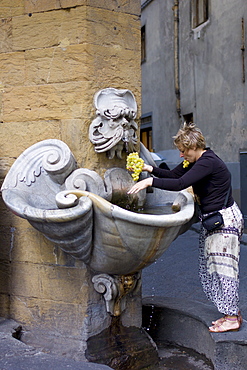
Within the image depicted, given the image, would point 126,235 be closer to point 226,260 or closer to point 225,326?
point 226,260

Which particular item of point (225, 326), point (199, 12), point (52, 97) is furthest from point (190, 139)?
point (199, 12)

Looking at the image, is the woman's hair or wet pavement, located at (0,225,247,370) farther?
the woman's hair

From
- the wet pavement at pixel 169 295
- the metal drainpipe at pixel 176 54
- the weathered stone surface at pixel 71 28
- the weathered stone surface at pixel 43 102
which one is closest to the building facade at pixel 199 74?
the metal drainpipe at pixel 176 54

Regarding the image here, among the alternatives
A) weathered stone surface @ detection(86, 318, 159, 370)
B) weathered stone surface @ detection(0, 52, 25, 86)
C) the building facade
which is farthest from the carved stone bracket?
the building facade

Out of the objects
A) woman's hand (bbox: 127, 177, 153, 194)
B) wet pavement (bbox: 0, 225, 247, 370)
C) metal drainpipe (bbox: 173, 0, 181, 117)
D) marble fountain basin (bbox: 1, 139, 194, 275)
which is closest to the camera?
wet pavement (bbox: 0, 225, 247, 370)

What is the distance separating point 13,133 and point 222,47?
Answer: 869 cm

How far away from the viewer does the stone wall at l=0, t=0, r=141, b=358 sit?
9.59 feet

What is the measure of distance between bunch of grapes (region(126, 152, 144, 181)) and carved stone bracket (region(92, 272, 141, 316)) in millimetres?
570

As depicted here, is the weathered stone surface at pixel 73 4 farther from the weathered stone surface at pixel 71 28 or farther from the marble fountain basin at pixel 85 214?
the marble fountain basin at pixel 85 214

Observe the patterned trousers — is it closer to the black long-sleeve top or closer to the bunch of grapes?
the black long-sleeve top

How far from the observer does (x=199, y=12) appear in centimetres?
1205

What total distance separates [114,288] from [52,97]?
1.14 metres

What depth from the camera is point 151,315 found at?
3496mm

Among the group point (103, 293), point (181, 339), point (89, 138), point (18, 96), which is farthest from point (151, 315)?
point (18, 96)
